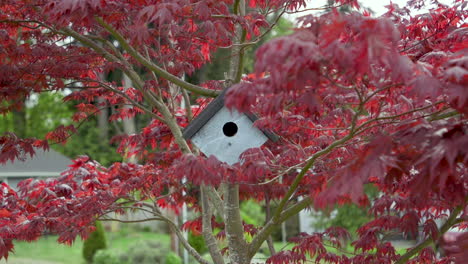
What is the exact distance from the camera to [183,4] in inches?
130

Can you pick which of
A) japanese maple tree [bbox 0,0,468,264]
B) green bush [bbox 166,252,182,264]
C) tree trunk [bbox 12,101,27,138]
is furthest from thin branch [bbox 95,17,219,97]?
tree trunk [bbox 12,101,27,138]

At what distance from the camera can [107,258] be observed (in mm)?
13344

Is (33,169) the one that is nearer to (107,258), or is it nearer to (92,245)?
(92,245)

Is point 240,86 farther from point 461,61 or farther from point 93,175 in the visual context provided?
point 93,175

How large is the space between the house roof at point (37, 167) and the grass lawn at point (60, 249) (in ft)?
7.65

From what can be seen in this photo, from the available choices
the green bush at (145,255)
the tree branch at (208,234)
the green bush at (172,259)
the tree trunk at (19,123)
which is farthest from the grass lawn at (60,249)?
the tree branch at (208,234)

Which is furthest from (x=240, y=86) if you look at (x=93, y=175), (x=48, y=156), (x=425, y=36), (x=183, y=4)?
(x=48, y=156)

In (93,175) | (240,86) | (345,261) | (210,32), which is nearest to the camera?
(240,86)

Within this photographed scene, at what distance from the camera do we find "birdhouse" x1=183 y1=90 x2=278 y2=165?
3.47m

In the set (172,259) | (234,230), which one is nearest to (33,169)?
(172,259)

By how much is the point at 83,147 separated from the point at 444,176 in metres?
23.1

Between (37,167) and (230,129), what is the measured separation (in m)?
16.6

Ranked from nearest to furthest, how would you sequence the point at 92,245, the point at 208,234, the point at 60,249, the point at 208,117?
the point at 208,117, the point at 208,234, the point at 92,245, the point at 60,249

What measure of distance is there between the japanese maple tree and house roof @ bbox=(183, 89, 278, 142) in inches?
5.3
